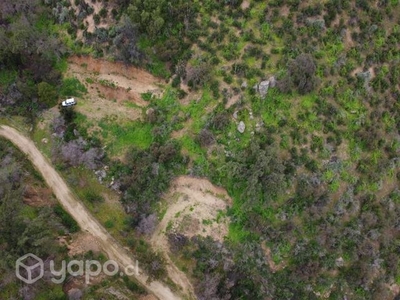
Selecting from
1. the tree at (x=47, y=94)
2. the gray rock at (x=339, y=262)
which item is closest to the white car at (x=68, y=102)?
the tree at (x=47, y=94)

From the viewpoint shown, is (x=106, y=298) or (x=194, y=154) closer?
(x=106, y=298)

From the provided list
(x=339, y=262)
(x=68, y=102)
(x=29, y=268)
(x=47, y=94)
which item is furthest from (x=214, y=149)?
(x=29, y=268)

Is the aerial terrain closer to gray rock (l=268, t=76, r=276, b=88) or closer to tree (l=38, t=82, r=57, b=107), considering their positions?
tree (l=38, t=82, r=57, b=107)

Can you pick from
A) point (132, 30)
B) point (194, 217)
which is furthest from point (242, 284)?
point (132, 30)

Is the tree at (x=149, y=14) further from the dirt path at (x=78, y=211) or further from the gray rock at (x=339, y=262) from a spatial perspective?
the gray rock at (x=339, y=262)

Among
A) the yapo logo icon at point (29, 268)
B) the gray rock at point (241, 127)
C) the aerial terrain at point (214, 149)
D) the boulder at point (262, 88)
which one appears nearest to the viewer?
the yapo logo icon at point (29, 268)

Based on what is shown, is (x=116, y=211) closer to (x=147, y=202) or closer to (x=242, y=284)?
(x=147, y=202)
